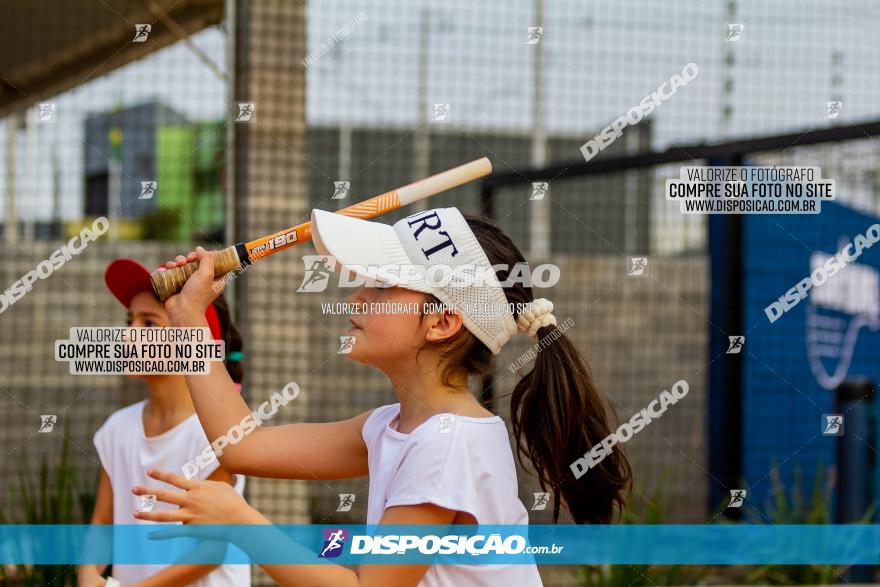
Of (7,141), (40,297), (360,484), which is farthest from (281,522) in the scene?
(7,141)

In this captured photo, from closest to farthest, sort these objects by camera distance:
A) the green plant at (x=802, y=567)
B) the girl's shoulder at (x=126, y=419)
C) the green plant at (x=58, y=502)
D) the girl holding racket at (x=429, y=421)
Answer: the girl holding racket at (x=429, y=421)
the girl's shoulder at (x=126, y=419)
the green plant at (x=58, y=502)
the green plant at (x=802, y=567)

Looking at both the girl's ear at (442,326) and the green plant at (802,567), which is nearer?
the girl's ear at (442,326)

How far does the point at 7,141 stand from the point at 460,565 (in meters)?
6.67

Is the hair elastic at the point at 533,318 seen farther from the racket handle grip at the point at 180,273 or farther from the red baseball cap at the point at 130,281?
the red baseball cap at the point at 130,281

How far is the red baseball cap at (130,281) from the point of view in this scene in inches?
112

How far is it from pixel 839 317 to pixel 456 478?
520cm

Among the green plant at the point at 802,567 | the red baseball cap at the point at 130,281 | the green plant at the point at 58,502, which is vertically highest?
the red baseball cap at the point at 130,281

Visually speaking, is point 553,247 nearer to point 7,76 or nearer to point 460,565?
point 7,76

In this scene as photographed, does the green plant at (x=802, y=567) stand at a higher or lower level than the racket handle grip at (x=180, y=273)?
lower

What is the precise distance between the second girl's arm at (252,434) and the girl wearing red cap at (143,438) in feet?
2.01

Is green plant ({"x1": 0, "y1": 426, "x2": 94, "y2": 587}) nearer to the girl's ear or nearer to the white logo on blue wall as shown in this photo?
the girl's ear

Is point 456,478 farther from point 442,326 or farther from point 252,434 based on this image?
point 252,434

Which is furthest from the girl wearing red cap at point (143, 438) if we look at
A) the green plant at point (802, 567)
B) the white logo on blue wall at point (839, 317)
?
the white logo on blue wall at point (839, 317)

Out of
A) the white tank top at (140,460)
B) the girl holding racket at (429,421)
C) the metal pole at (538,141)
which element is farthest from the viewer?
the metal pole at (538,141)
